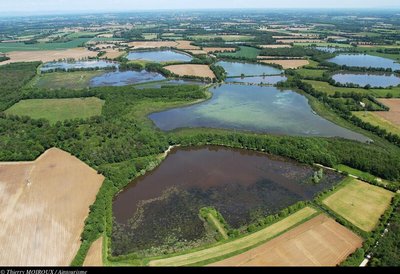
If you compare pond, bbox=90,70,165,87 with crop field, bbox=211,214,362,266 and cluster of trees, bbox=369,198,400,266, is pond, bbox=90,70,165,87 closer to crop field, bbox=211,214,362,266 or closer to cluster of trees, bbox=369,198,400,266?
crop field, bbox=211,214,362,266

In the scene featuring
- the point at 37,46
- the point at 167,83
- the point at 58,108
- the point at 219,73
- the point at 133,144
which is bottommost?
the point at 58,108

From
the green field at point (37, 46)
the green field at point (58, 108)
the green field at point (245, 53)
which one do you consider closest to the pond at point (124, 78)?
the green field at point (58, 108)

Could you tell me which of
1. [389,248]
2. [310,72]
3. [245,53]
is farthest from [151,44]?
[389,248]

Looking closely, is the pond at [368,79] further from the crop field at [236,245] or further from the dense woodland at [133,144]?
the crop field at [236,245]

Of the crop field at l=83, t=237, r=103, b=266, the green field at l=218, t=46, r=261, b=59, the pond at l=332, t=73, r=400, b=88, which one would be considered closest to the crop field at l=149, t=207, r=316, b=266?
the crop field at l=83, t=237, r=103, b=266

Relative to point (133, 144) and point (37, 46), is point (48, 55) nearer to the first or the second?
point (37, 46)

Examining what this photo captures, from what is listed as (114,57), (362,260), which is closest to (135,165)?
(362,260)

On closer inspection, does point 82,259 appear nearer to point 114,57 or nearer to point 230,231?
point 230,231
